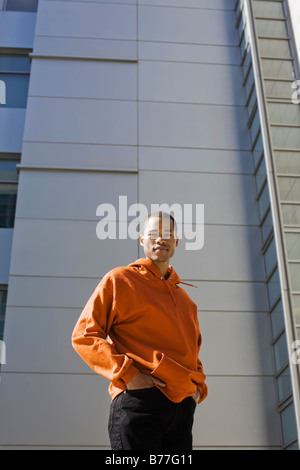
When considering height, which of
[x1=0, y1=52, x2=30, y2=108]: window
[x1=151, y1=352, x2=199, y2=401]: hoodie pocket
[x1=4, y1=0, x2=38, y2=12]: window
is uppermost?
[x1=4, y1=0, x2=38, y2=12]: window

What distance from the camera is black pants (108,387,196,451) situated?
2203 mm

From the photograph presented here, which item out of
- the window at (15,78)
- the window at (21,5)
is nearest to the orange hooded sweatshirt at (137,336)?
the window at (15,78)

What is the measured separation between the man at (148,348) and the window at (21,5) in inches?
346

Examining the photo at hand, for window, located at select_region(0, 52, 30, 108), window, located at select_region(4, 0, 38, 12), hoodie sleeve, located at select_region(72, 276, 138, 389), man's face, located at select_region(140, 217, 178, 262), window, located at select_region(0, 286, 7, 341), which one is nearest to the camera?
hoodie sleeve, located at select_region(72, 276, 138, 389)

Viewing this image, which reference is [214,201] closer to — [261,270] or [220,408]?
[261,270]

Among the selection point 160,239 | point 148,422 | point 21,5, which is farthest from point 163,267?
point 21,5

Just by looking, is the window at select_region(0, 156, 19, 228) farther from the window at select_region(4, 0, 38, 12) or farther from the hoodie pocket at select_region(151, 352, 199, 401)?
the hoodie pocket at select_region(151, 352, 199, 401)

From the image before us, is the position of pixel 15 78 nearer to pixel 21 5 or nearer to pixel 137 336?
pixel 21 5

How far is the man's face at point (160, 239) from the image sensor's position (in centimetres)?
279

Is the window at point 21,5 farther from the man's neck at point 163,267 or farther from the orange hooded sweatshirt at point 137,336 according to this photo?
the orange hooded sweatshirt at point 137,336

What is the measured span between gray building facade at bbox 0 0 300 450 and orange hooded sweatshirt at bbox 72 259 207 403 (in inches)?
157

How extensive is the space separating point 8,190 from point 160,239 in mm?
6018

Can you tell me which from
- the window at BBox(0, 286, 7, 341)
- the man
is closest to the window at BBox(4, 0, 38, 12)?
the window at BBox(0, 286, 7, 341)
